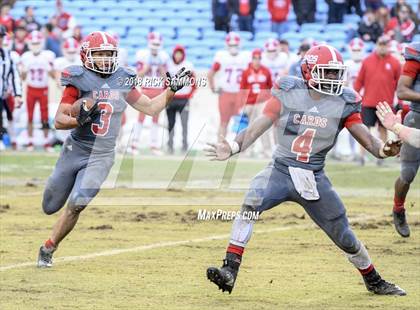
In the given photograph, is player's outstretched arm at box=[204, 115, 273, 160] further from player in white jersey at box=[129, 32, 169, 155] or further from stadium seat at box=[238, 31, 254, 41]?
stadium seat at box=[238, 31, 254, 41]

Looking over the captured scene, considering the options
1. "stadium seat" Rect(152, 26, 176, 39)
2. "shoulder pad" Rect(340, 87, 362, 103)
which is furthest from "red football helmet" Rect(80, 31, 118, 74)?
"stadium seat" Rect(152, 26, 176, 39)

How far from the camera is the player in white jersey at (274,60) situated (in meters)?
17.4

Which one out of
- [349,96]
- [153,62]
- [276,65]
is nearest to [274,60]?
[276,65]

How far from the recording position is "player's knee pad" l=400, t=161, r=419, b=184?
28.5 ft

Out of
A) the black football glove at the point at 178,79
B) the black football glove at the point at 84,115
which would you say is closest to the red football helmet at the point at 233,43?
the black football glove at the point at 178,79

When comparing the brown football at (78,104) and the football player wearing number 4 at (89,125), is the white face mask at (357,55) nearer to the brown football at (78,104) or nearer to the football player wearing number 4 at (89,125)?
the football player wearing number 4 at (89,125)

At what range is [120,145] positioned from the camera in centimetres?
1681

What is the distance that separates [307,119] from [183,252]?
2.05m

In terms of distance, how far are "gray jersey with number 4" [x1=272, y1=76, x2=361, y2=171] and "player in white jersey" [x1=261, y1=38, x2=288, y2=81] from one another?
1080 centimetres

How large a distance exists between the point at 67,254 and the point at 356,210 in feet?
12.5

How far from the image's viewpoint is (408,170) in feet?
28.6

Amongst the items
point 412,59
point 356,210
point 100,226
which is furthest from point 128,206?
point 412,59

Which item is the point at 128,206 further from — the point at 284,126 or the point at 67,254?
the point at 284,126

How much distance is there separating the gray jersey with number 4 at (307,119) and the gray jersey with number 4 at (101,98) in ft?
5.13
